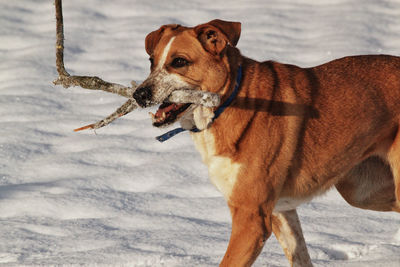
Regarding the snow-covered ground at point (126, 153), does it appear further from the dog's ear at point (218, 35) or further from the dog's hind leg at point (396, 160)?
the dog's ear at point (218, 35)

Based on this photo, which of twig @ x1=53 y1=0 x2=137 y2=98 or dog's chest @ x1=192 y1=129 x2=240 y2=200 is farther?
twig @ x1=53 y1=0 x2=137 y2=98

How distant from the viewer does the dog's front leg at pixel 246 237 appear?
3797 mm

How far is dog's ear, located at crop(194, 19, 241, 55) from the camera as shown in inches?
149

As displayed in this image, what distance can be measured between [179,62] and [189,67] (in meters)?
0.07

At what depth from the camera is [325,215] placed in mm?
5855

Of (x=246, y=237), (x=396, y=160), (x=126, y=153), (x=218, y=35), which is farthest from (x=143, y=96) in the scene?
(x=126, y=153)

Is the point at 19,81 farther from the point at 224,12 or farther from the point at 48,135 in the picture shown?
the point at 224,12

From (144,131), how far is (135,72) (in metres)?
2.24

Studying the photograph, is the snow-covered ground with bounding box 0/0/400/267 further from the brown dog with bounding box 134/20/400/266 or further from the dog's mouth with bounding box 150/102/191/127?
the dog's mouth with bounding box 150/102/191/127

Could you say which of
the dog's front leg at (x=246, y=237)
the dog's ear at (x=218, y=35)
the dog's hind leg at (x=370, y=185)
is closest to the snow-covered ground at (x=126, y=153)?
the dog's hind leg at (x=370, y=185)

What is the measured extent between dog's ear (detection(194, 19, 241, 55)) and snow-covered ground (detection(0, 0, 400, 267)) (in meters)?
1.69

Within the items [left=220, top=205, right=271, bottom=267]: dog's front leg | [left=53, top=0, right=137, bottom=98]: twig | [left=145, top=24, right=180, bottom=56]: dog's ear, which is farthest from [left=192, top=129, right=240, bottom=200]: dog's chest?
[left=145, top=24, right=180, bottom=56]: dog's ear

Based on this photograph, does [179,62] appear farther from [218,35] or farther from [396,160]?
[396,160]

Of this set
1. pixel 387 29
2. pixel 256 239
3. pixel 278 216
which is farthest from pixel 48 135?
pixel 387 29
